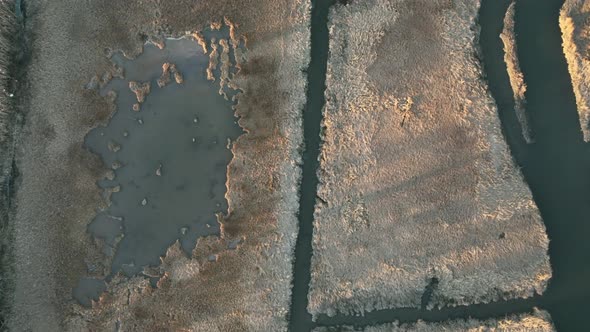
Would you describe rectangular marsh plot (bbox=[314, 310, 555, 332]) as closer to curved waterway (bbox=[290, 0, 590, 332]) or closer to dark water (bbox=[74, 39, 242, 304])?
curved waterway (bbox=[290, 0, 590, 332])

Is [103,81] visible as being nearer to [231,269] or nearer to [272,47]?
[272,47]

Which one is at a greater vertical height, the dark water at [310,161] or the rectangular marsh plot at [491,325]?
the dark water at [310,161]

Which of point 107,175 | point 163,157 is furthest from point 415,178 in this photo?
point 107,175

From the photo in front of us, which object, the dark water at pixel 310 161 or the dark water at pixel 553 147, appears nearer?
the dark water at pixel 553 147

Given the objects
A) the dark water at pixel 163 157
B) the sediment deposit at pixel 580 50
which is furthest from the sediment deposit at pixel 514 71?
the dark water at pixel 163 157

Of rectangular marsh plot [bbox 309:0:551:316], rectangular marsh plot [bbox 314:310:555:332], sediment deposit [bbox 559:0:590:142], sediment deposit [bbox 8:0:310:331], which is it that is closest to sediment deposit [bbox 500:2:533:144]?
rectangular marsh plot [bbox 309:0:551:316]

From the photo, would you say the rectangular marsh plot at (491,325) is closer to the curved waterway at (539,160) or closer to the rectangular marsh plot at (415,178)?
the curved waterway at (539,160)

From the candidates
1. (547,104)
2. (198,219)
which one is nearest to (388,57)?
(547,104)

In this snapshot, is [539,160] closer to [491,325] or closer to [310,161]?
[491,325]
